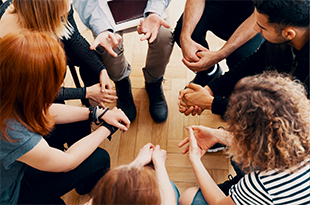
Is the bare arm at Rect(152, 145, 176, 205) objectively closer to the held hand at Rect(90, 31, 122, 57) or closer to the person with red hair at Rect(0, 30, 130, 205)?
the person with red hair at Rect(0, 30, 130, 205)

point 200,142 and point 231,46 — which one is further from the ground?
point 231,46

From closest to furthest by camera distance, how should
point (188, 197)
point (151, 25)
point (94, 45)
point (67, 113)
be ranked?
point (188, 197) → point (67, 113) → point (94, 45) → point (151, 25)

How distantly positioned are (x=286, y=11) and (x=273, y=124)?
514 millimetres

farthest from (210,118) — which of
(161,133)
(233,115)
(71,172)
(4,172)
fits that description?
(4,172)

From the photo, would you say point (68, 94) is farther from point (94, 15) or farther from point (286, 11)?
point (286, 11)

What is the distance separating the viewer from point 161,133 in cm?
166

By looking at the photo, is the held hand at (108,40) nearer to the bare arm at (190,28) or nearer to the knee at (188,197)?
the bare arm at (190,28)

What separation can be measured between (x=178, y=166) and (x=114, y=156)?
43 centimetres

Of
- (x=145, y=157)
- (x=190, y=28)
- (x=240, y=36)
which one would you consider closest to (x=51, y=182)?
(x=145, y=157)

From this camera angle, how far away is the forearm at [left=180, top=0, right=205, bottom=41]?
145 centimetres

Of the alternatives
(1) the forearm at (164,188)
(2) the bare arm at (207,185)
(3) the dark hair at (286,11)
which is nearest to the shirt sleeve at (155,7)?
(3) the dark hair at (286,11)

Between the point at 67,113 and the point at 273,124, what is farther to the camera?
the point at 67,113

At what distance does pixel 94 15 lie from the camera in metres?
1.41

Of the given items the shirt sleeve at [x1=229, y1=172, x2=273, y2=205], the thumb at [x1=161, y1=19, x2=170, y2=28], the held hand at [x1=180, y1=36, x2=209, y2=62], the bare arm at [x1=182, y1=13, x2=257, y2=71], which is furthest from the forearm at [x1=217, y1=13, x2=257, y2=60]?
the shirt sleeve at [x1=229, y1=172, x2=273, y2=205]
